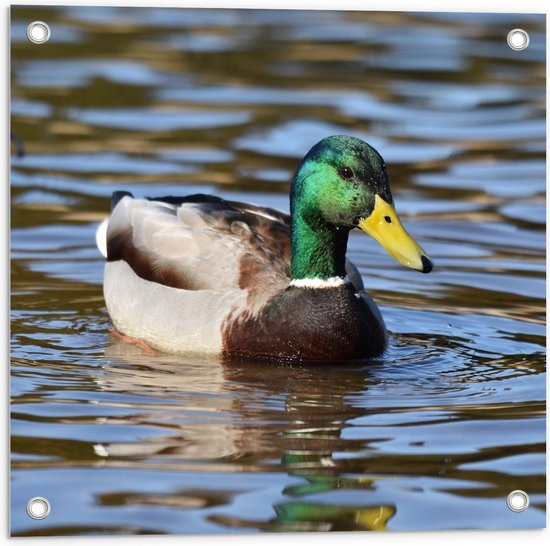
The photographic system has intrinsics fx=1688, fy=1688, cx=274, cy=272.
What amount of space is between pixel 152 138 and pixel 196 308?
131 inches

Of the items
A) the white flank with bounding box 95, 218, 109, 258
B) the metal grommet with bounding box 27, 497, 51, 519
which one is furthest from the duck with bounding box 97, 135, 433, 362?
the metal grommet with bounding box 27, 497, 51, 519

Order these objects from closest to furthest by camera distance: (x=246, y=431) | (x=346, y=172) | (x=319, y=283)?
(x=246, y=431)
(x=346, y=172)
(x=319, y=283)

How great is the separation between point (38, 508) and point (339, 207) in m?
2.88

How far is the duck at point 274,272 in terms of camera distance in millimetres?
8859

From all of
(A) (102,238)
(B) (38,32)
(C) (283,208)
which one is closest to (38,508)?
(B) (38,32)

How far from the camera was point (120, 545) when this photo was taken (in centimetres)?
650

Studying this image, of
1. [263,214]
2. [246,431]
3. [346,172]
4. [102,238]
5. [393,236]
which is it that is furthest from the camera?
[102,238]

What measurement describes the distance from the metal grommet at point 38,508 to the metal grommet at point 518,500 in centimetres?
187

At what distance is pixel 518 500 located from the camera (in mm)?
6934

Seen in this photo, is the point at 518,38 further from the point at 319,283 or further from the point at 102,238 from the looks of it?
the point at 102,238

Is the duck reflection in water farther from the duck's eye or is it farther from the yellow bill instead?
the duck's eye

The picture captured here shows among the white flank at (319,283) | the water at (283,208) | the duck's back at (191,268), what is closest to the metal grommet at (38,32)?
the water at (283,208)

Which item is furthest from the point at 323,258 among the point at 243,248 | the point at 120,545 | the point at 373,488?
the point at 120,545

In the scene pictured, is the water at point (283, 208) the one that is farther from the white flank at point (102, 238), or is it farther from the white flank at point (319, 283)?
the white flank at point (319, 283)
